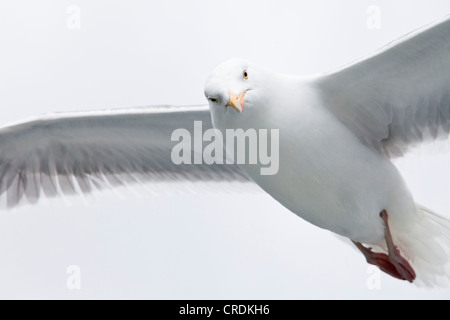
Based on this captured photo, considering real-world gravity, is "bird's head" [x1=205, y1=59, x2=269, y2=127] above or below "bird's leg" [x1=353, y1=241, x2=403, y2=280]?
above

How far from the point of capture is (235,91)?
10.4 ft

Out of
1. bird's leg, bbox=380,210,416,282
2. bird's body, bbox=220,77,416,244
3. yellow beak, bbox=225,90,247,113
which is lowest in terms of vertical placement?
bird's leg, bbox=380,210,416,282

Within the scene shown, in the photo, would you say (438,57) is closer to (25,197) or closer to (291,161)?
(291,161)

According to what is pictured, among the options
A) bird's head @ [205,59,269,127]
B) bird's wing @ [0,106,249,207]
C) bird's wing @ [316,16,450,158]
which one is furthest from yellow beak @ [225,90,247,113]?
bird's wing @ [0,106,249,207]

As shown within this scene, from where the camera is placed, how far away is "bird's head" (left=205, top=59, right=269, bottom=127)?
3.12 m

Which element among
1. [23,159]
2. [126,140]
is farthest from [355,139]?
[23,159]

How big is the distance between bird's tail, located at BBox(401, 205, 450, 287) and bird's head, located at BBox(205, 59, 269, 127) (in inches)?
40.6

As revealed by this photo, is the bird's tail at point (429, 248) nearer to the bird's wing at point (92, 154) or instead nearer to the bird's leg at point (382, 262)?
the bird's leg at point (382, 262)

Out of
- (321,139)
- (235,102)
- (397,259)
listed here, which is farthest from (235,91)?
(397,259)

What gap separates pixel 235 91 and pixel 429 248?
1319 mm

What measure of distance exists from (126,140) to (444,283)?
1608 mm

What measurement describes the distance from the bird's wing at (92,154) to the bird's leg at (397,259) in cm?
83

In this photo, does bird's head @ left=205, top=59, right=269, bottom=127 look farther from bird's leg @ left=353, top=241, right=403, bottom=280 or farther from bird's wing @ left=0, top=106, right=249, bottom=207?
bird's leg @ left=353, top=241, right=403, bottom=280

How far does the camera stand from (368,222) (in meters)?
3.64
